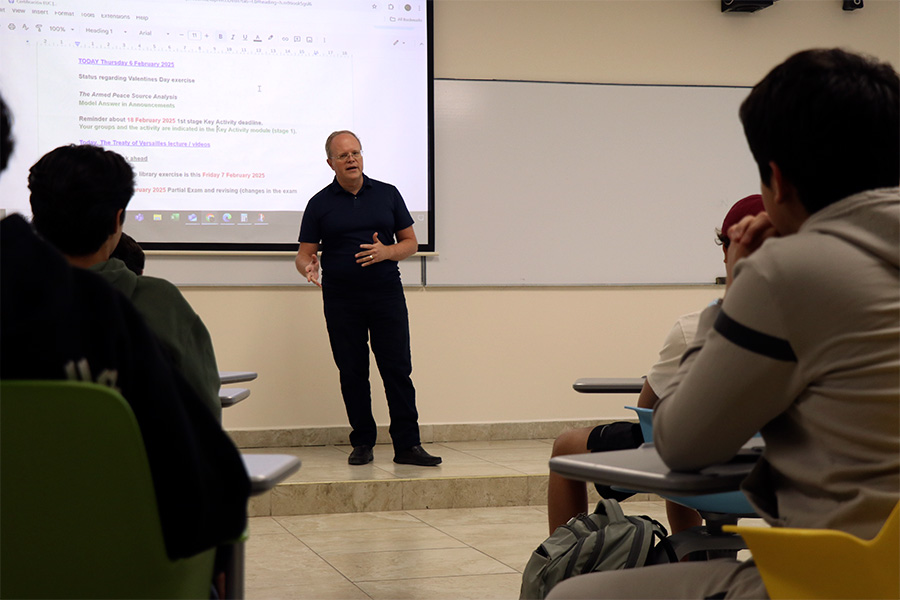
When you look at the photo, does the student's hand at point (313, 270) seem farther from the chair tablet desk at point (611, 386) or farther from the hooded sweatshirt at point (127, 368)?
the hooded sweatshirt at point (127, 368)

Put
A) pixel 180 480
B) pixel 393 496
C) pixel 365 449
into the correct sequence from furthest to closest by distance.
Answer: pixel 365 449
pixel 393 496
pixel 180 480

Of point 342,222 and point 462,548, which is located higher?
point 342,222

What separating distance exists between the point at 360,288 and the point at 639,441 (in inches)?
98.2

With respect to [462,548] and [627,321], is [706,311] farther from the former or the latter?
[627,321]

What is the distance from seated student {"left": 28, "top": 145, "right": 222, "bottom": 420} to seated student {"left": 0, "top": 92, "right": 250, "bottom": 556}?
0.49 metres

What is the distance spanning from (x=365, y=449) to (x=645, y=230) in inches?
86.8

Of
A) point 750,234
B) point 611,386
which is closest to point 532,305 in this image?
point 611,386

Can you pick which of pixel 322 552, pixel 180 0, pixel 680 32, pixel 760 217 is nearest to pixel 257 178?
pixel 180 0

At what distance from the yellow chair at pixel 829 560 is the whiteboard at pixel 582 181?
4.17 meters

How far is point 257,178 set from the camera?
486cm

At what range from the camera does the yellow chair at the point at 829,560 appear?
3.24ft

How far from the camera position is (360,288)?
4.49 meters

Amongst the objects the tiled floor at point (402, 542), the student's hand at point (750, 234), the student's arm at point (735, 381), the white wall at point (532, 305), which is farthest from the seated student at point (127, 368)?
the white wall at point (532, 305)

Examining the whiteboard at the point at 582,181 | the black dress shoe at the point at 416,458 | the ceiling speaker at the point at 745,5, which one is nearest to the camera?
the black dress shoe at the point at 416,458
